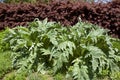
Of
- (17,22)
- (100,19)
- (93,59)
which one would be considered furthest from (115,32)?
(93,59)

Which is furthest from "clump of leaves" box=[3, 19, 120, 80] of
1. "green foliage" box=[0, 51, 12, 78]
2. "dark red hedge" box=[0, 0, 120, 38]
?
"dark red hedge" box=[0, 0, 120, 38]

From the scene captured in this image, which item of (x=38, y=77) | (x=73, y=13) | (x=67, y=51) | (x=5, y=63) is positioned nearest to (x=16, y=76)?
(x=38, y=77)

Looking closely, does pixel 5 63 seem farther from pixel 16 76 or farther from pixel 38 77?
pixel 38 77

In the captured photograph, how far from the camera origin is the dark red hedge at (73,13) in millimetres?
11516

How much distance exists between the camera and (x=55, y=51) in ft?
26.9

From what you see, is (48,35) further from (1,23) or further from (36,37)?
(1,23)

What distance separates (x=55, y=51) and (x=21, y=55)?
0.88m

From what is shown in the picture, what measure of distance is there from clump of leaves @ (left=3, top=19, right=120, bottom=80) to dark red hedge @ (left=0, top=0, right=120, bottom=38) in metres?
2.56

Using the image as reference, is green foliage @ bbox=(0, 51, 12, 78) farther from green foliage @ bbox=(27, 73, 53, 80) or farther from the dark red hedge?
the dark red hedge

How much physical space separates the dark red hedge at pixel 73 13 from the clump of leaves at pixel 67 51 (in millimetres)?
2557

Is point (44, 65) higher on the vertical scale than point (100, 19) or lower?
lower

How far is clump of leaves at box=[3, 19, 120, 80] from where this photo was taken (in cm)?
801

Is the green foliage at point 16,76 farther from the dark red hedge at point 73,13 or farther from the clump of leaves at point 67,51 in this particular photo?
the dark red hedge at point 73,13

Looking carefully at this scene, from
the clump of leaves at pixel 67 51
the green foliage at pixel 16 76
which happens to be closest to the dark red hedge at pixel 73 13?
the clump of leaves at pixel 67 51
